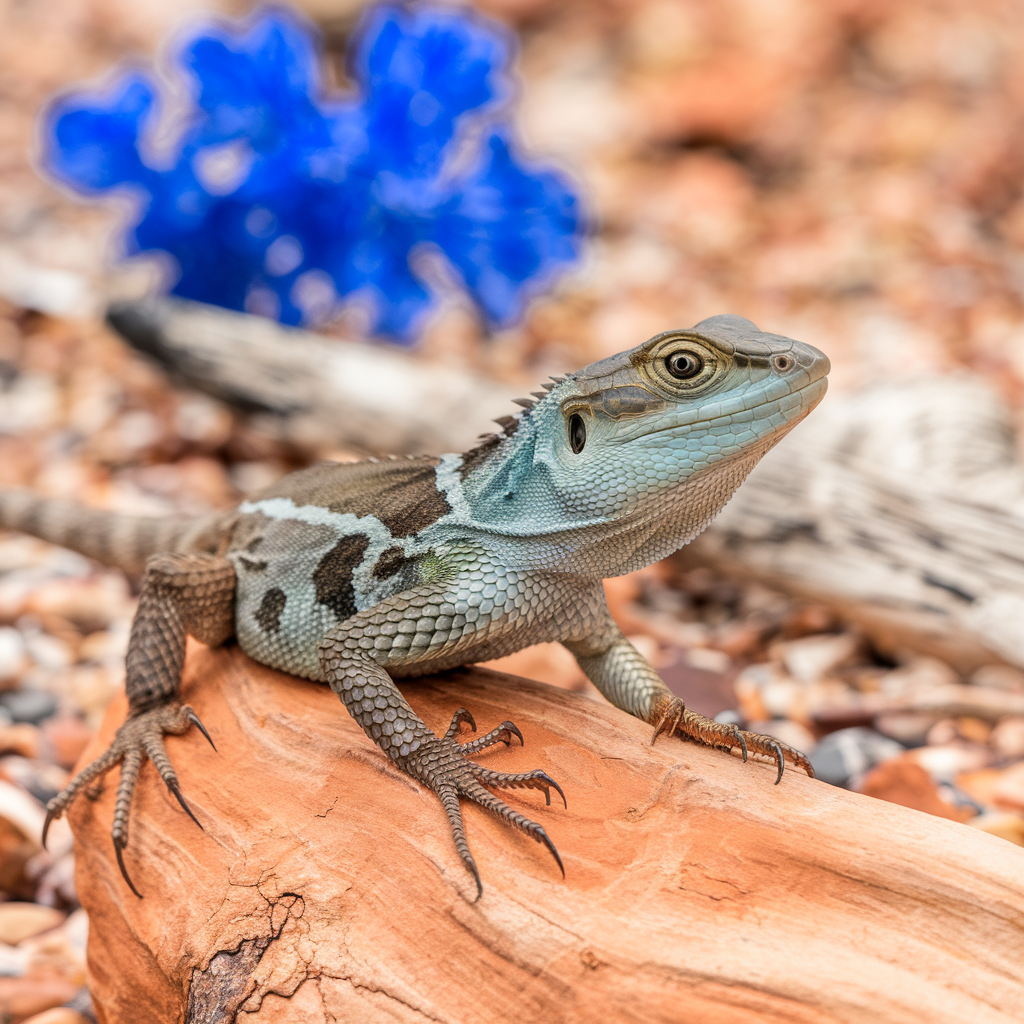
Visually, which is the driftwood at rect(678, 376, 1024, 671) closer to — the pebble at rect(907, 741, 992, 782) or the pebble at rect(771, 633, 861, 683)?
the pebble at rect(771, 633, 861, 683)

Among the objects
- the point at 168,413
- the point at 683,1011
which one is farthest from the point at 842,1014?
the point at 168,413

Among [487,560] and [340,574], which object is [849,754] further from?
[340,574]

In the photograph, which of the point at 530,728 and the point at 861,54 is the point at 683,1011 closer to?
the point at 530,728

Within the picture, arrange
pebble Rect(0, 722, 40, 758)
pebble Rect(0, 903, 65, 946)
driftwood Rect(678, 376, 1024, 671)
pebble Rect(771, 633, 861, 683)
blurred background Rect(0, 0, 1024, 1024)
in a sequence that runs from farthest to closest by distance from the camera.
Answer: pebble Rect(771, 633, 861, 683)
driftwood Rect(678, 376, 1024, 671)
pebble Rect(0, 722, 40, 758)
blurred background Rect(0, 0, 1024, 1024)
pebble Rect(0, 903, 65, 946)

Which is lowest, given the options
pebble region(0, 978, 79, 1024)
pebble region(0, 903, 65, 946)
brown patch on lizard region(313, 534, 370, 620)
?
pebble region(0, 903, 65, 946)

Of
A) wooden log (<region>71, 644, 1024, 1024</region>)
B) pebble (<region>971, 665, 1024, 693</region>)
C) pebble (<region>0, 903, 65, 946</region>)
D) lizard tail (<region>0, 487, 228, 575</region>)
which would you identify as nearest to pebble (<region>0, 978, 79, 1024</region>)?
pebble (<region>0, 903, 65, 946</region>)

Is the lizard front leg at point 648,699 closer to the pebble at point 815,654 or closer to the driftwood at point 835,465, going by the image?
the pebble at point 815,654

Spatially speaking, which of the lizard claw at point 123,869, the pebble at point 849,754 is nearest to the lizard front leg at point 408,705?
the lizard claw at point 123,869

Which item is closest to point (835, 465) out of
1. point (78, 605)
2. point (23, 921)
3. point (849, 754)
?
point (849, 754)
